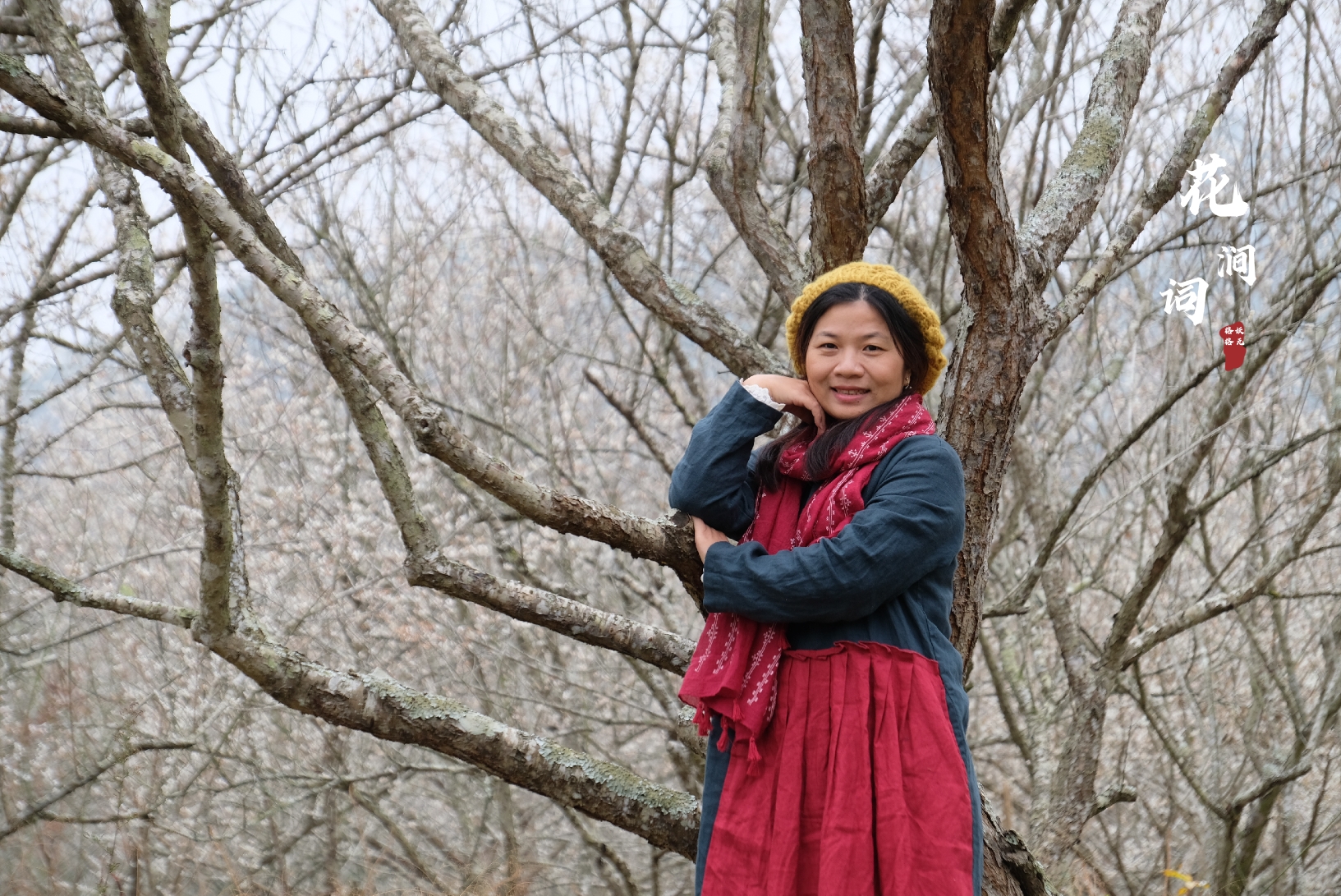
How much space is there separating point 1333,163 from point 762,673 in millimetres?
2905

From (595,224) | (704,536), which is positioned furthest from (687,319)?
(704,536)

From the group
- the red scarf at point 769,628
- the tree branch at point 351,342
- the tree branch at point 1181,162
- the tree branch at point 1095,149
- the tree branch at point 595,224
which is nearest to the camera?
the tree branch at point 351,342

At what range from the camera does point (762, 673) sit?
153 centimetres

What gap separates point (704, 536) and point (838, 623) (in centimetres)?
24

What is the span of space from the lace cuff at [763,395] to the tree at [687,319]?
250mm

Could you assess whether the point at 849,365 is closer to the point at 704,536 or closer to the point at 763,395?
the point at 763,395

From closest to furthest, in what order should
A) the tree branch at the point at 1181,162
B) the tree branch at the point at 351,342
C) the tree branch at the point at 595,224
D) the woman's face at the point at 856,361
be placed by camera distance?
the tree branch at the point at 351,342
the woman's face at the point at 856,361
the tree branch at the point at 1181,162
the tree branch at the point at 595,224

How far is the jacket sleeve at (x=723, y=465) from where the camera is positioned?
1.62 metres

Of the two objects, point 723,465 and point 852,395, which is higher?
point 852,395

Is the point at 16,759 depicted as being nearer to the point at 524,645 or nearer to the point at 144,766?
the point at 144,766

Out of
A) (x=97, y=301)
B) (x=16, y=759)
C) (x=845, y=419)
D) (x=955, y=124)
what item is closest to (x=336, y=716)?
(x=845, y=419)

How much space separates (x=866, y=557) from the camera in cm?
143

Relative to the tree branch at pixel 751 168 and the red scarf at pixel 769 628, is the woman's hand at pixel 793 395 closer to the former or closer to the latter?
the red scarf at pixel 769 628

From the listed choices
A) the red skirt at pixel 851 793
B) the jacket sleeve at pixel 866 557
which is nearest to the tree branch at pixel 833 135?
the jacket sleeve at pixel 866 557
